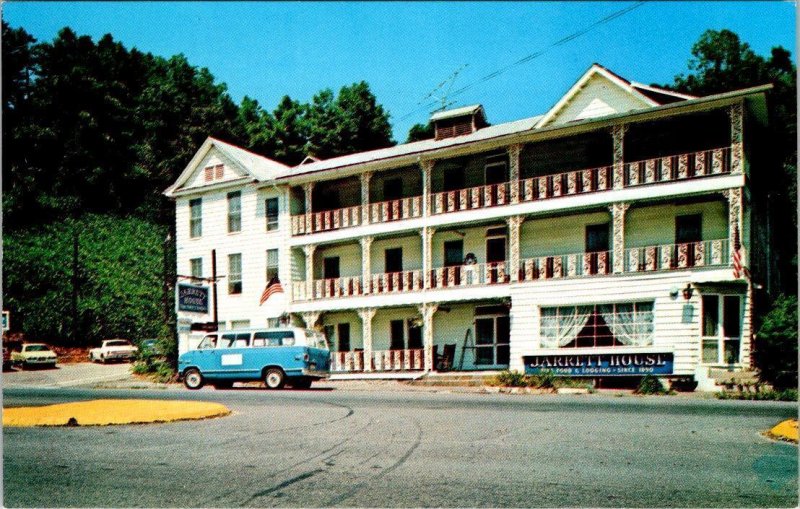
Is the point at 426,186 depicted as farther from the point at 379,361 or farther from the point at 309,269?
the point at 379,361

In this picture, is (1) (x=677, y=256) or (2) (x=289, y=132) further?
(2) (x=289, y=132)

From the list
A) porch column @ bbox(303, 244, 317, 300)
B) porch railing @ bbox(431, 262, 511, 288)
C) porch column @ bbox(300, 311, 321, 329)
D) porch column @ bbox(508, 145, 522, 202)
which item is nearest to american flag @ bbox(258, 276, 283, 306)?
porch column @ bbox(303, 244, 317, 300)

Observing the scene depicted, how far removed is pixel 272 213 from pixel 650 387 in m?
18.1

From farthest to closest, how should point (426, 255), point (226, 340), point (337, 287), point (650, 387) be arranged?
point (337, 287)
point (426, 255)
point (226, 340)
point (650, 387)

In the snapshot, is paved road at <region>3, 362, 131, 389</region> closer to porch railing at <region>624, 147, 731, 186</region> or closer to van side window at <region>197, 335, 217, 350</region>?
van side window at <region>197, 335, 217, 350</region>

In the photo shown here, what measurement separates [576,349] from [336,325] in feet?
37.3

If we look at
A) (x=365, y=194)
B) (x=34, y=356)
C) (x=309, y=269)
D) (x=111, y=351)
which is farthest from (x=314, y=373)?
(x=365, y=194)

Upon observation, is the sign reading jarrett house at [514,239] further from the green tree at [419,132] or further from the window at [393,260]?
the green tree at [419,132]

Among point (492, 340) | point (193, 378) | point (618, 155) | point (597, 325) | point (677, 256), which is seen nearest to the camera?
point (193, 378)

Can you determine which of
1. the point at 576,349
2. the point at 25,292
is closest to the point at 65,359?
the point at 25,292

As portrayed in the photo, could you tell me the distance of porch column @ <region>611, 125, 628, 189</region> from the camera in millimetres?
23734

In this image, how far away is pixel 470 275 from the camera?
26.9 m

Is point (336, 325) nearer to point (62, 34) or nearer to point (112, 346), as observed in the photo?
point (112, 346)

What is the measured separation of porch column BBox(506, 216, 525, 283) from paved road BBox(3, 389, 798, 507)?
13296 mm
